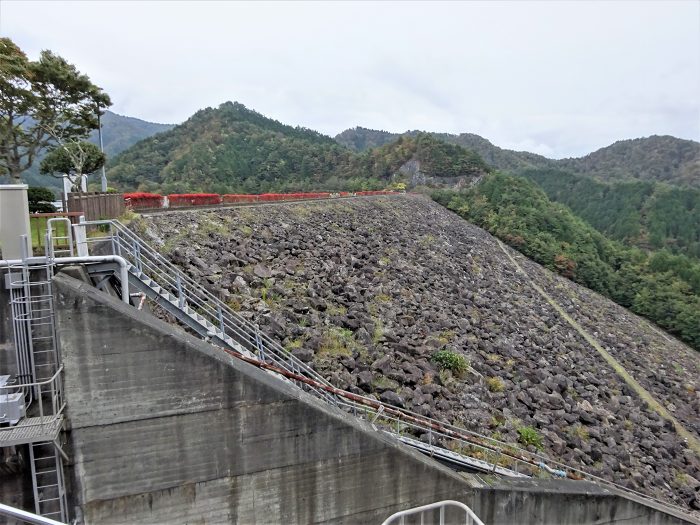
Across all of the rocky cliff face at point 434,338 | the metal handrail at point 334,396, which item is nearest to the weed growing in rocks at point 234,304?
the rocky cliff face at point 434,338

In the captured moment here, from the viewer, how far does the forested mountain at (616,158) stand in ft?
511

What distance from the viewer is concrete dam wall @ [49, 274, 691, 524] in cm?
589

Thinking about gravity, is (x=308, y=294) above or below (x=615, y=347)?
above

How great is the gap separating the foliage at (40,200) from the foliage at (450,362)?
11.4 meters

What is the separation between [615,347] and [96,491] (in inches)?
942

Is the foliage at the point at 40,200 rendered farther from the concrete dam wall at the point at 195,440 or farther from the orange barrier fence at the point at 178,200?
the concrete dam wall at the point at 195,440

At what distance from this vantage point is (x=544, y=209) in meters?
47.1

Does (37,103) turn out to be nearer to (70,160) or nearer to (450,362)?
(70,160)

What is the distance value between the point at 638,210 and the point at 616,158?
104575 mm

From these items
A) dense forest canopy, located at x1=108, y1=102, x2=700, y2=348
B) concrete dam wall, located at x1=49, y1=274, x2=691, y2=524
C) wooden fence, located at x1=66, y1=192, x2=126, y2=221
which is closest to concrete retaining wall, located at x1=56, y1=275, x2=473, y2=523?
concrete dam wall, located at x1=49, y1=274, x2=691, y2=524

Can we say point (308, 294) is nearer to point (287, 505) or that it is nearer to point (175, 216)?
point (175, 216)

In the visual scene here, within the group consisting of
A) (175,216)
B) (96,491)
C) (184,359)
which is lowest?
(96,491)

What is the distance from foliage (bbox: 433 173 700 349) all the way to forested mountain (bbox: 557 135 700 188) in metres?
124

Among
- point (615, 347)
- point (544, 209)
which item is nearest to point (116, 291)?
point (615, 347)
